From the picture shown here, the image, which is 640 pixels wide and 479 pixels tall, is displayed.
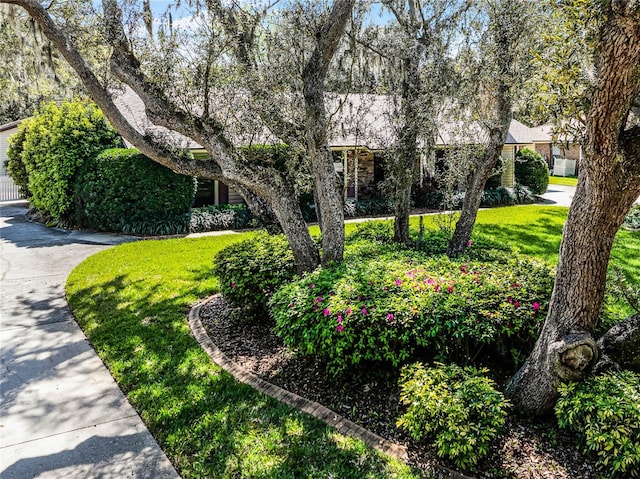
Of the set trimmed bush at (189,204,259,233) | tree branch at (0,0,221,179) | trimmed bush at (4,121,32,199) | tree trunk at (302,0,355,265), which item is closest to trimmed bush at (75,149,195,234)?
trimmed bush at (189,204,259,233)

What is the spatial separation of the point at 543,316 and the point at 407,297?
1245 mm

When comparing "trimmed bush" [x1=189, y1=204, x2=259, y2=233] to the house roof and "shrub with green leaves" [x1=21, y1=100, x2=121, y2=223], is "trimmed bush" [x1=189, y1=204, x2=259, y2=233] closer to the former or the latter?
"shrub with green leaves" [x1=21, y1=100, x2=121, y2=223]

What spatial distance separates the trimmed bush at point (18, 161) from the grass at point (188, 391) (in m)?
9.68

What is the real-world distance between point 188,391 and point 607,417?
11.6 ft

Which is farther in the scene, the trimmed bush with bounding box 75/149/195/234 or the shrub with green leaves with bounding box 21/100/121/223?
the shrub with green leaves with bounding box 21/100/121/223

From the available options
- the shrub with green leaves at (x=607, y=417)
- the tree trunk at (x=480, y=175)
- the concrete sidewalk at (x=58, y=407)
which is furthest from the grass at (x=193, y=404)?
the tree trunk at (x=480, y=175)

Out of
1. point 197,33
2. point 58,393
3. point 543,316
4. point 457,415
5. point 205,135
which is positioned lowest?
point 58,393

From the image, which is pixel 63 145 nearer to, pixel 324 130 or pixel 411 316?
pixel 324 130

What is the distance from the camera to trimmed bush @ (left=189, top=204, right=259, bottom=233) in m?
14.3

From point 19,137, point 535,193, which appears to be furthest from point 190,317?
point 535,193

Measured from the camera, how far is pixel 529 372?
4.09 m

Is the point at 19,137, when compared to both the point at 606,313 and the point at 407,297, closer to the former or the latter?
the point at 407,297

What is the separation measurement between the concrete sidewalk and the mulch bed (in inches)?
55.0

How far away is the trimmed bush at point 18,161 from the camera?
17031mm
